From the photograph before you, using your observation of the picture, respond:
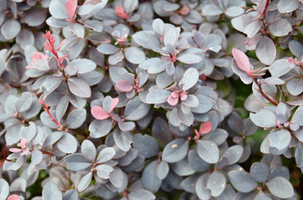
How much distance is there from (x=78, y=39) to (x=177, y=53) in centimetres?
43

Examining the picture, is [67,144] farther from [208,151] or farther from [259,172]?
[259,172]

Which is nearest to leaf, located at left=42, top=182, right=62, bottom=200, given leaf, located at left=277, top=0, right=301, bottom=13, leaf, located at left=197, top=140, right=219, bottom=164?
leaf, located at left=197, top=140, right=219, bottom=164

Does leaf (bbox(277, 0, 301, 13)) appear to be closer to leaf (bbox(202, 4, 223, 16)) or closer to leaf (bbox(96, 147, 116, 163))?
leaf (bbox(202, 4, 223, 16))

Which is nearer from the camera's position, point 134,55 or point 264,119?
point 264,119

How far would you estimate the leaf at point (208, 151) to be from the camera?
99 cm

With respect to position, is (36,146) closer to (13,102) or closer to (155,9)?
(13,102)

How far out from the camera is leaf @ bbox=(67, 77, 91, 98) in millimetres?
1028

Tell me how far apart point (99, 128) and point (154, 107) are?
0.22m

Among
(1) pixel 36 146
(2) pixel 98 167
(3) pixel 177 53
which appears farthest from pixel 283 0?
(1) pixel 36 146

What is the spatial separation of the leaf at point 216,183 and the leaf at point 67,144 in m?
0.52

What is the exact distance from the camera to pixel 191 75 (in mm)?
943

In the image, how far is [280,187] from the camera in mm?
987

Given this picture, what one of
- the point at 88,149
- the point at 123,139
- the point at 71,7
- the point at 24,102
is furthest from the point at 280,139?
the point at 24,102

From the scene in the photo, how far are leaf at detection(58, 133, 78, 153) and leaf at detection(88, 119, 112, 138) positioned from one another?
0.07 meters
